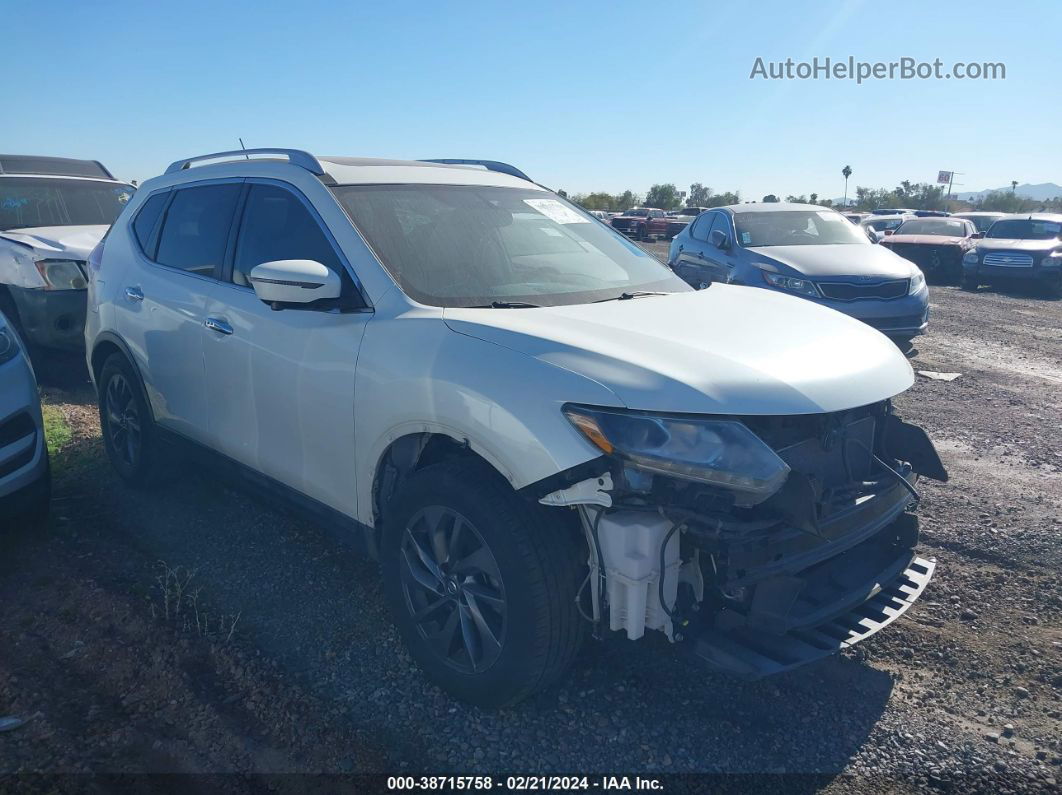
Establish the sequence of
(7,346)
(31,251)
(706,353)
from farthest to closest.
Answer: (31,251), (7,346), (706,353)

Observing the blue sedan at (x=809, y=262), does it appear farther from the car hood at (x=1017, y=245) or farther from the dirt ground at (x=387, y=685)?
the car hood at (x=1017, y=245)

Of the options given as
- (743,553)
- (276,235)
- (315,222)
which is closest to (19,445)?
(276,235)

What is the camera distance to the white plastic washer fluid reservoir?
7.77 feet

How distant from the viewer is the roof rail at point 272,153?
11.6 feet

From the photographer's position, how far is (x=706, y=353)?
8.50 feet

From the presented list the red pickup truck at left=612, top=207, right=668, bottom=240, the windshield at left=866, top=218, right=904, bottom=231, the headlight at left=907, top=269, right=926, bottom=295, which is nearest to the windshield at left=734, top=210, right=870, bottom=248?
the headlight at left=907, top=269, right=926, bottom=295

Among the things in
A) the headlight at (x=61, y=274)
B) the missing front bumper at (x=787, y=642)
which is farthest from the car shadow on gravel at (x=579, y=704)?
the headlight at (x=61, y=274)

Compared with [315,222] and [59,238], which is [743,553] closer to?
[315,222]

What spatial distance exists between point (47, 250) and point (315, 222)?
5053 mm

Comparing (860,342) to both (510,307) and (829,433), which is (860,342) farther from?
(510,307)

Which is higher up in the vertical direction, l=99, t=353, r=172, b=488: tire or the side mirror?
the side mirror

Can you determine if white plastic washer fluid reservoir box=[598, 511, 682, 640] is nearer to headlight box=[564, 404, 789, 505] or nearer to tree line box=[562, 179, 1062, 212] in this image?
headlight box=[564, 404, 789, 505]

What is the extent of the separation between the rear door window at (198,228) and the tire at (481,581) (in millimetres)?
1858

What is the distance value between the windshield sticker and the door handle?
1.56 meters
